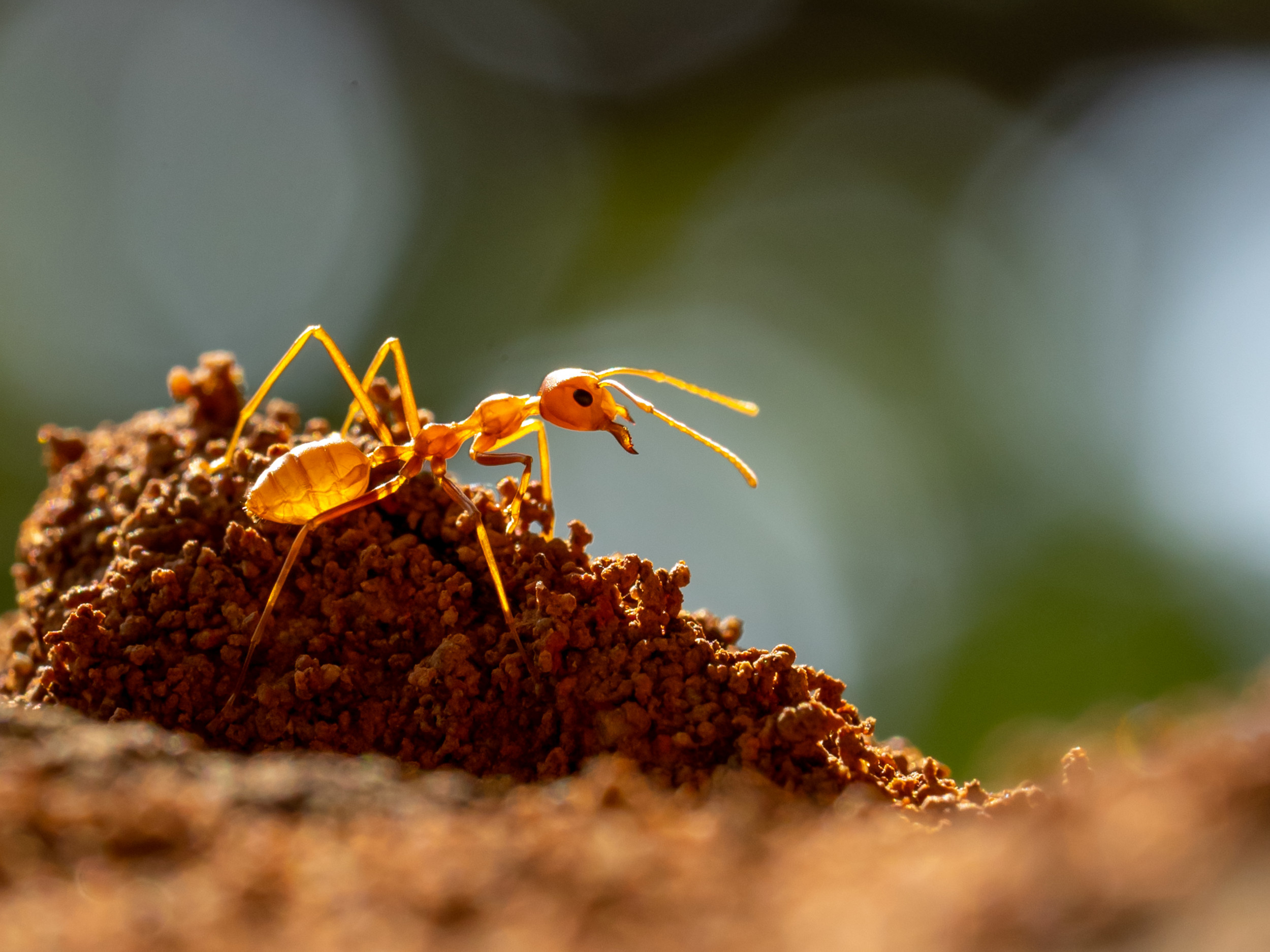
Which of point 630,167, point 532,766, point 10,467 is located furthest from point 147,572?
point 630,167

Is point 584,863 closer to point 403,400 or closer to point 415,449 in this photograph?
point 415,449

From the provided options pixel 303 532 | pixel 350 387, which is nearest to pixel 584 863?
pixel 303 532

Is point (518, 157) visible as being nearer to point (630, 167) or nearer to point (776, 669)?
point (630, 167)

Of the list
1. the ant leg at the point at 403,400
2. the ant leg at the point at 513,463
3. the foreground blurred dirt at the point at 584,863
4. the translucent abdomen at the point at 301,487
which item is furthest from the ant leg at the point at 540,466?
the foreground blurred dirt at the point at 584,863

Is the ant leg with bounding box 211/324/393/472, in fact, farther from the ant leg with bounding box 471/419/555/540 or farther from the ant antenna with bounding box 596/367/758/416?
the ant antenna with bounding box 596/367/758/416

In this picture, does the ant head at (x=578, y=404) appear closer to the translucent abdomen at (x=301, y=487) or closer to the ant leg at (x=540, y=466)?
the ant leg at (x=540, y=466)
